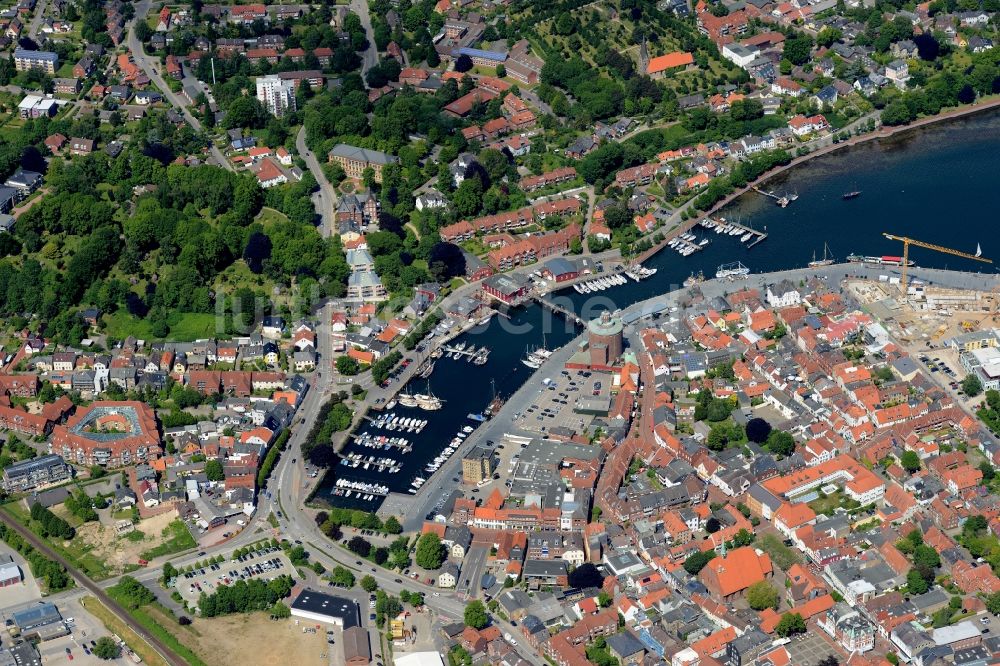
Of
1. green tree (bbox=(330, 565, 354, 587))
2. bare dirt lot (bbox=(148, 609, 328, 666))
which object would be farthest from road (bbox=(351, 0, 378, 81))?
bare dirt lot (bbox=(148, 609, 328, 666))

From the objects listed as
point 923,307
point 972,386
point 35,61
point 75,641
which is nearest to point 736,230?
Answer: point 923,307

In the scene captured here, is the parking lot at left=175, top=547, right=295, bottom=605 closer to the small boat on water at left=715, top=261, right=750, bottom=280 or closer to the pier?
the pier

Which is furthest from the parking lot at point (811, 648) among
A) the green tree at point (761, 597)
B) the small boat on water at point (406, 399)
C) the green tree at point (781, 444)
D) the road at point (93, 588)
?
the small boat on water at point (406, 399)

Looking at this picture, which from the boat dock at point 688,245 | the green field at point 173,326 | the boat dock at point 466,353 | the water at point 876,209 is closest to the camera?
the boat dock at point 466,353

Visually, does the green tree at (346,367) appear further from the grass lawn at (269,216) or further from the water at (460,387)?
the grass lawn at (269,216)

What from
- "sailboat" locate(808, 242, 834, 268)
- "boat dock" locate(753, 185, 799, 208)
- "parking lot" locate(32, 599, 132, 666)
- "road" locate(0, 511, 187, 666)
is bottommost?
"parking lot" locate(32, 599, 132, 666)

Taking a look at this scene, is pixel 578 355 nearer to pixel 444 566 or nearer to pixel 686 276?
pixel 686 276
